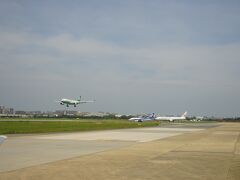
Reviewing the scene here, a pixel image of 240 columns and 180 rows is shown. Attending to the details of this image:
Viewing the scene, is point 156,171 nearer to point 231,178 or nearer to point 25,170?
point 231,178

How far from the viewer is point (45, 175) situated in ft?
49.3

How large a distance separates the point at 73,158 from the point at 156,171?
5830 millimetres

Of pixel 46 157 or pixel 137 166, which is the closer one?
pixel 137 166

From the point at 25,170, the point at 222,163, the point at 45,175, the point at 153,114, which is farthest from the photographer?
the point at 153,114

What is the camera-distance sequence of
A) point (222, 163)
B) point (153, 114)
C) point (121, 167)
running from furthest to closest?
point (153, 114)
point (222, 163)
point (121, 167)

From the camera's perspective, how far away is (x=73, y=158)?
21031 millimetres

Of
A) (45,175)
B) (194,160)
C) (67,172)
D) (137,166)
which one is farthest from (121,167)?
(194,160)

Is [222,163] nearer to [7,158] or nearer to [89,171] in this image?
[89,171]

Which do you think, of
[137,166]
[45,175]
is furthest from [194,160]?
[45,175]

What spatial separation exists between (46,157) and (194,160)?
25.5 ft

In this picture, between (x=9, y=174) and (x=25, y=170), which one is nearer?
(x=9, y=174)

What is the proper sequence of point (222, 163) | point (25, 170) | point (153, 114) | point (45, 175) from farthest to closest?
point (153, 114) < point (222, 163) < point (25, 170) < point (45, 175)

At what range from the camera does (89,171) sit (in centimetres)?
1628

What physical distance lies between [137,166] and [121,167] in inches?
34.9
